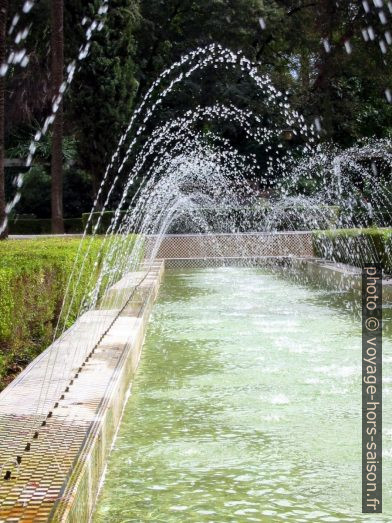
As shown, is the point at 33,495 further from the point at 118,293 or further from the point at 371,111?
the point at 371,111

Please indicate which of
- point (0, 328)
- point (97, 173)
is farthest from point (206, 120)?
point (0, 328)

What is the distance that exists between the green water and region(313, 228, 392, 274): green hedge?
4.82 meters

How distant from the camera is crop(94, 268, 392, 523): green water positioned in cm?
341

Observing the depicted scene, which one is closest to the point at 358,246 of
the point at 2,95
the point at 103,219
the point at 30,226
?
the point at 2,95

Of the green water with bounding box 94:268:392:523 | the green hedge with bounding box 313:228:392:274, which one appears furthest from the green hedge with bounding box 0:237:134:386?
the green hedge with bounding box 313:228:392:274

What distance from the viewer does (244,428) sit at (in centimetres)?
462

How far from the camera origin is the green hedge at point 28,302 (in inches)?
216

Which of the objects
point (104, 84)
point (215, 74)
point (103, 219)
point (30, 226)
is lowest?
point (30, 226)

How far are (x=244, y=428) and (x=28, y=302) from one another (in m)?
2.29

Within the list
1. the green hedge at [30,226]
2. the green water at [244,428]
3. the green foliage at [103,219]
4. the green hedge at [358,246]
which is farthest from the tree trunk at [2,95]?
the green hedge at [30,226]

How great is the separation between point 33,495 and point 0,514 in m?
0.20

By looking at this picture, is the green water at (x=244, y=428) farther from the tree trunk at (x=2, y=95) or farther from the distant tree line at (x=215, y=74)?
the distant tree line at (x=215, y=74)

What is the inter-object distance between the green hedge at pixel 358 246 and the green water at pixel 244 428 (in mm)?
4822

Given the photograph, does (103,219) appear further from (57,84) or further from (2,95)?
(2,95)
